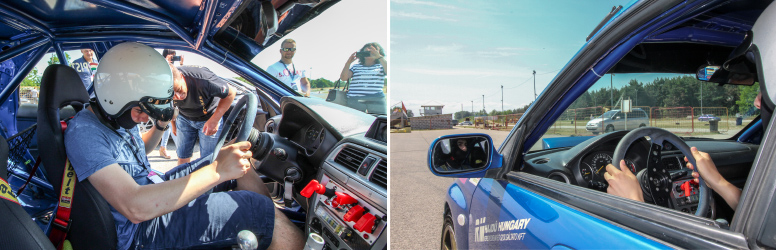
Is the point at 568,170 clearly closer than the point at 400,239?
Yes

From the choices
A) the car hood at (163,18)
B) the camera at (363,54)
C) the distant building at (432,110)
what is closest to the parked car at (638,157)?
the car hood at (163,18)

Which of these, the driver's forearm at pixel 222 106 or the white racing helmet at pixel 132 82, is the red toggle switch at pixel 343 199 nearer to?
the white racing helmet at pixel 132 82

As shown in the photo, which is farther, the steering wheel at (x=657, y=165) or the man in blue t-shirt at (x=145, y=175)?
the man in blue t-shirt at (x=145, y=175)

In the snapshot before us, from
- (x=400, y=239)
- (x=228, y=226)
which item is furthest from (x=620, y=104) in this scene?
(x=400, y=239)

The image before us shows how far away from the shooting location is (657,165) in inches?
56.6

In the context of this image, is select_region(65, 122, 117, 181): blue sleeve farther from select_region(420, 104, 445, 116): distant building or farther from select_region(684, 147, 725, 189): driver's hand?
select_region(420, 104, 445, 116): distant building

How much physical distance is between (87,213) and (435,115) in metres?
30.1

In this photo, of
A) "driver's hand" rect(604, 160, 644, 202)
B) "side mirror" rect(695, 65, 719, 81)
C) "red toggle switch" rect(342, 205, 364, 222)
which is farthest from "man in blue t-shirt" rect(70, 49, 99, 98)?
"side mirror" rect(695, 65, 719, 81)

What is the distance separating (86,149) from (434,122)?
3075 centimetres

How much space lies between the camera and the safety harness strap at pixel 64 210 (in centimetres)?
169

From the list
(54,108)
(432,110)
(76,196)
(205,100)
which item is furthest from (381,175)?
(432,110)

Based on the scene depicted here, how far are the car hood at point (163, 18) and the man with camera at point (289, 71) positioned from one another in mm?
773

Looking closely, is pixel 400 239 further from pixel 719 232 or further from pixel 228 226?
pixel 719 232

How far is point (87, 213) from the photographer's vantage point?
1.73 metres
